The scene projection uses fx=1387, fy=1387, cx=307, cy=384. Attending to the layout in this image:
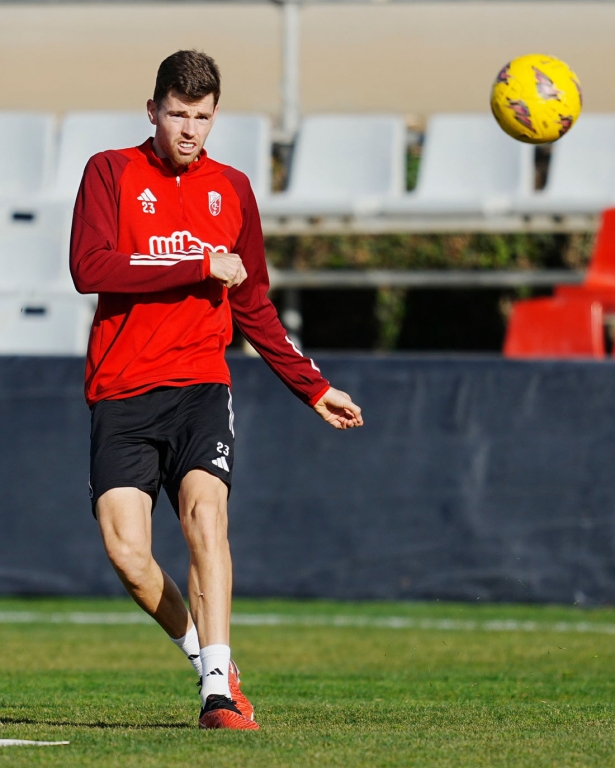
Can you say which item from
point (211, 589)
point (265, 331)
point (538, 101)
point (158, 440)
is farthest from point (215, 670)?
point (538, 101)

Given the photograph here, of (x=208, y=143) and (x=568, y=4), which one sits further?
(x=568, y=4)

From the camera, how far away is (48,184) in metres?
13.5

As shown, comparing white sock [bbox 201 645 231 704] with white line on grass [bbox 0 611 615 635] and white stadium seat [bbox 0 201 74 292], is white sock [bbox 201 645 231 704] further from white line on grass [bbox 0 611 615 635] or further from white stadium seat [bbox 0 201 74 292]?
white stadium seat [bbox 0 201 74 292]

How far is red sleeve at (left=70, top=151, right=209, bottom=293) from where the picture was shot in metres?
4.75

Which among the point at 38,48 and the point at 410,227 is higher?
the point at 38,48

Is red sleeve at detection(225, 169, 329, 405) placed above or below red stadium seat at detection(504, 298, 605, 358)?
above

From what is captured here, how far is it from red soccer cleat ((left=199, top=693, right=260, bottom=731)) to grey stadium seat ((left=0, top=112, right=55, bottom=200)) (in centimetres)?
935

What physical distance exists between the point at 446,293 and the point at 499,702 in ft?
30.2

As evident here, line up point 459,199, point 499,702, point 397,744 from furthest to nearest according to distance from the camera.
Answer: point 459,199, point 499,702, point 397,744

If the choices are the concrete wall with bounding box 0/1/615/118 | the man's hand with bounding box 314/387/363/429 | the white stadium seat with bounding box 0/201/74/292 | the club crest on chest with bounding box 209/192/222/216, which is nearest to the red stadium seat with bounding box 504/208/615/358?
the white stadium seat with bounding box 0/201/74/292

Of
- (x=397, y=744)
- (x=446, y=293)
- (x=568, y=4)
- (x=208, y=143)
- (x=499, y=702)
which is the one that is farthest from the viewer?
(x=568, y=4)

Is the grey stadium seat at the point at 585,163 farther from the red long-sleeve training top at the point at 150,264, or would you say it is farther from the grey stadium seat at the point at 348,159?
the red long-sleeve training top at the point at 150,264

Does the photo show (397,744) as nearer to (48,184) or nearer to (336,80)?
(48,184)

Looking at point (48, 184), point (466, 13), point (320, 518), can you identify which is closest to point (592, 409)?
point (320, 518)
